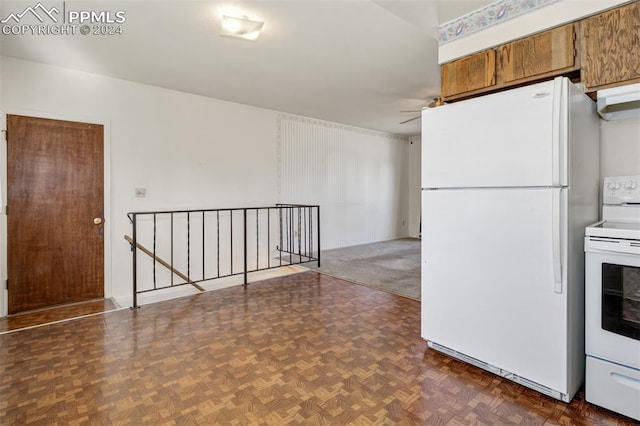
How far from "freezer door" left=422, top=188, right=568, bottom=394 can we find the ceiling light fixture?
1933mm

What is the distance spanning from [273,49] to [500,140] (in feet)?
7.79

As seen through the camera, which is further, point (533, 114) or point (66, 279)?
point (66, 279)

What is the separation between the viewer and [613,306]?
1.73m

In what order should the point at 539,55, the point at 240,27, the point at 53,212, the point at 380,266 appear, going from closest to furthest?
the point at 539,55, the point at 240,27, the point at 53,212, the point at 380,266

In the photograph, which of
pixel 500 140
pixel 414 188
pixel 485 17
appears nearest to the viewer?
pixel 500 140

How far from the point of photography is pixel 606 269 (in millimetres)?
1748

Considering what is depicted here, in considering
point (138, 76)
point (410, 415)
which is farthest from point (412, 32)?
point (138, 76)

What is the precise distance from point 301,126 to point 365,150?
199 centimetres

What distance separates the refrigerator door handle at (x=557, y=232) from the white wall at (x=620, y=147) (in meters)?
0.79

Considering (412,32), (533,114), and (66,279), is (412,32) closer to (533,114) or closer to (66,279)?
(533,114)

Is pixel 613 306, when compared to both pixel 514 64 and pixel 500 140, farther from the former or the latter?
pixel 514 64

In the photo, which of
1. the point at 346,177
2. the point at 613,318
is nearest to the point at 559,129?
the point at 613,318

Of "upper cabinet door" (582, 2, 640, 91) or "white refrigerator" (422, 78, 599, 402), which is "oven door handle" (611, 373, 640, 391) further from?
"upper cabinet door" (582, 2, 640, 91)

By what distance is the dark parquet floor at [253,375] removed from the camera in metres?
→ 1.76
